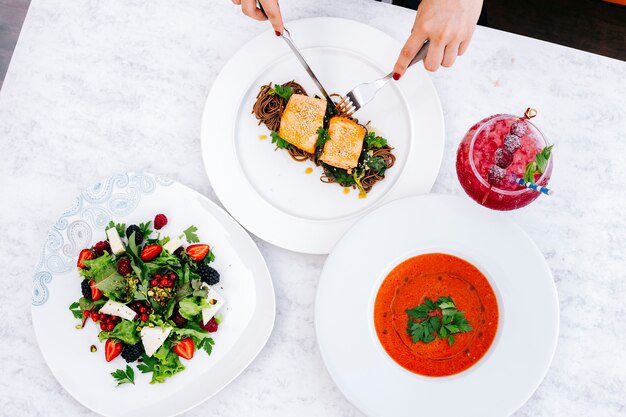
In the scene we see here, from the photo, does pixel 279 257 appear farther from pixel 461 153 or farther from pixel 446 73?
pixel 446 73

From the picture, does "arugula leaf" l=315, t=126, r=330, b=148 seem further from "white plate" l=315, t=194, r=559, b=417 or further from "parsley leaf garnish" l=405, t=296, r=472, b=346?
"parsley leaf garnish" l=405, t=296, r=472, b=346

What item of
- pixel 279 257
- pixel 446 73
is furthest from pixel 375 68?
pixel 279 257

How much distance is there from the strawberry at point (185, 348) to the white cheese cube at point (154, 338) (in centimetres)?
4

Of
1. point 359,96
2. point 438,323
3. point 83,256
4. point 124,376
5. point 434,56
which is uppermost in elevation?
point 434,56

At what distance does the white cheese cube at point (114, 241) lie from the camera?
1.52m

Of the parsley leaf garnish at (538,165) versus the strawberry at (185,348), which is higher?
the parsley leaf garnish at (538,165)

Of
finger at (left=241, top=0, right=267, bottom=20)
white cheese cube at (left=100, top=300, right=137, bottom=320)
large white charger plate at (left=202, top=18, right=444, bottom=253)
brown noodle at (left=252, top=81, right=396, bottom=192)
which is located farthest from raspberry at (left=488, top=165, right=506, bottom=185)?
white cheese cube at (left=100, top=300, right=137, bottom=320)

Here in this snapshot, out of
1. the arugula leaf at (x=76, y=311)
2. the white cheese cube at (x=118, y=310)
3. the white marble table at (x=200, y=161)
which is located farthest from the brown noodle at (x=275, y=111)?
the arugula leaf at (x=76, y=311)

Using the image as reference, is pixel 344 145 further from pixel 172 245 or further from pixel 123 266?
pixel 123 266

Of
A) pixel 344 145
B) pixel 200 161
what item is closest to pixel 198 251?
pixel 200 161

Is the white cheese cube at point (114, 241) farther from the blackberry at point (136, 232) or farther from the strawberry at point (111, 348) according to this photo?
the strawberry at point (111, 348)

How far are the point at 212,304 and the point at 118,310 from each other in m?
0.26

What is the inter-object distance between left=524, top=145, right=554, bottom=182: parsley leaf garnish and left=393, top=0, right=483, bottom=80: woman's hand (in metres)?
0.33

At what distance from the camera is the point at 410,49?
4.32ft
